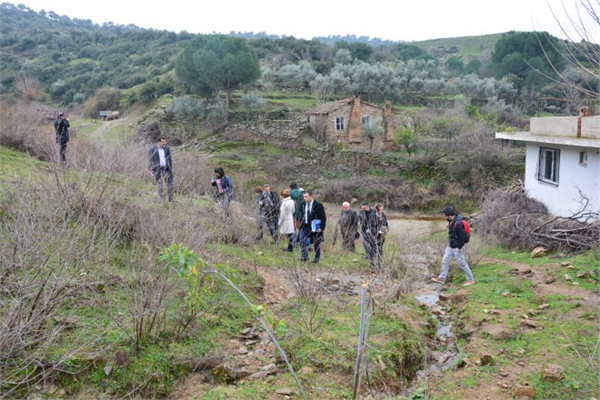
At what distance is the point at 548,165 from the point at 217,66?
2960cm

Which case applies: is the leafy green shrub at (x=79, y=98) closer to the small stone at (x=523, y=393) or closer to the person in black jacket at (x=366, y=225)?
the person in black jacket at (x=366, y=225)

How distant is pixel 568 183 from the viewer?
15383 mm

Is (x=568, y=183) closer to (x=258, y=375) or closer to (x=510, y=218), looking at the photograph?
(x=510, y=218)

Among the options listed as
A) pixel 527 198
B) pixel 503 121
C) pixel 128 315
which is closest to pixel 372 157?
pixel 503 121

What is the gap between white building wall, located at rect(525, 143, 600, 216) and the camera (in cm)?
1410

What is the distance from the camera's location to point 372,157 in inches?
1339

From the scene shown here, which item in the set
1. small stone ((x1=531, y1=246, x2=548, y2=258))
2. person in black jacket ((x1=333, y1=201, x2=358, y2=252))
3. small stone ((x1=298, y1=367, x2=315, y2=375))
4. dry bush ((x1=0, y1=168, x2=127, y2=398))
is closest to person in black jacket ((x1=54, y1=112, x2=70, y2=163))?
dry bush ((x1=0, y1=168, x2=127, y2=398))

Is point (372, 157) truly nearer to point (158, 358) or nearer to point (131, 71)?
point (158, 358)

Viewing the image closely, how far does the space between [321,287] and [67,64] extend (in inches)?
2417

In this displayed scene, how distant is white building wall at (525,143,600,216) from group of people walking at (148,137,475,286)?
19.6 feet

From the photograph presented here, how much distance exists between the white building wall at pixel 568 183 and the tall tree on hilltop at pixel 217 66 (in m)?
27.3

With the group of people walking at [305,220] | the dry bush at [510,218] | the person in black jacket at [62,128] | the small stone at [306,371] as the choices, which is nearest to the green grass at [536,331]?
the group of people walking at [305,220]

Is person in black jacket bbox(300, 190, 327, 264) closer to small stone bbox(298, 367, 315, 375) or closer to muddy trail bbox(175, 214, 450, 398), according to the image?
muddy trail bbox(175, 214, 450, 398)

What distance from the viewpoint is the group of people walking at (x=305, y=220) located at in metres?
10.5
